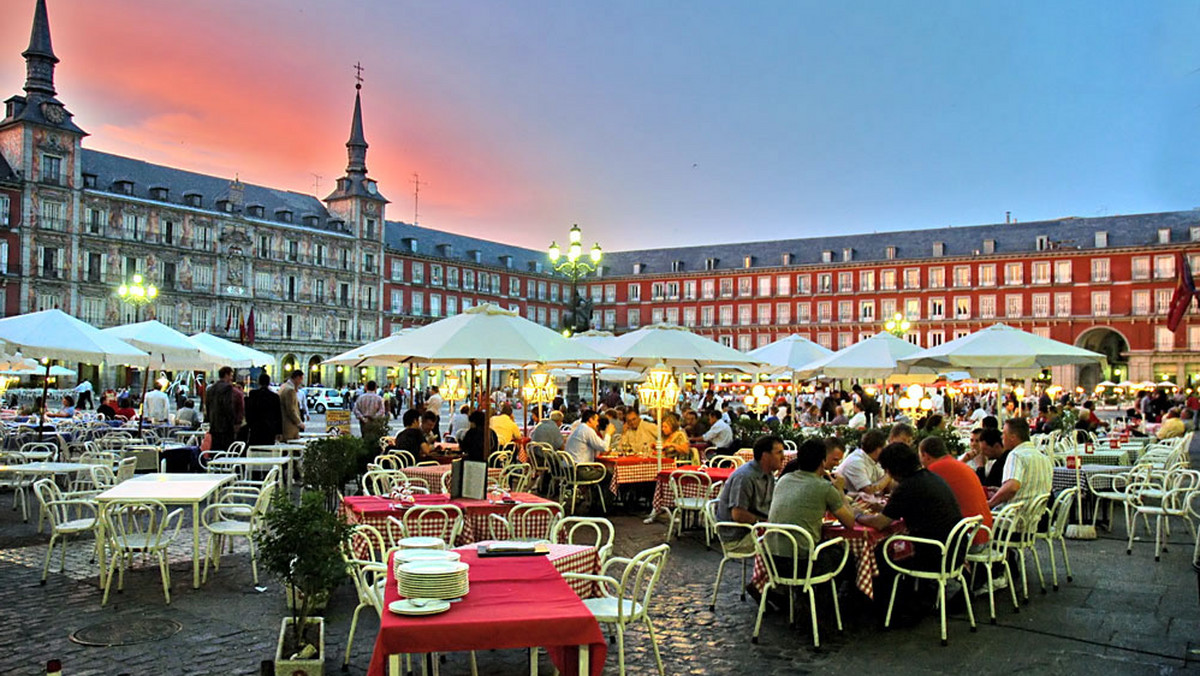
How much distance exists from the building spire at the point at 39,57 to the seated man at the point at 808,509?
42.8 meters

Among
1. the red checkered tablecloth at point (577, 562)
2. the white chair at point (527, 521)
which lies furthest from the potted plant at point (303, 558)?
the white chair at point (527, 521)

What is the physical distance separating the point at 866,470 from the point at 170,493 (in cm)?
516

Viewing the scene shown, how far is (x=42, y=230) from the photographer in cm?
3766

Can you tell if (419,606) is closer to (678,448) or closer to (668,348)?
(678,448)

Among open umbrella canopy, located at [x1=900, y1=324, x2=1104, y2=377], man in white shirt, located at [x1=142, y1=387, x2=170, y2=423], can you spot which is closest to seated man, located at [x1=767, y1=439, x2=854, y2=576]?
open umbrella canopy, located at [x1=900, y1=324, x2=1104, y2=377]

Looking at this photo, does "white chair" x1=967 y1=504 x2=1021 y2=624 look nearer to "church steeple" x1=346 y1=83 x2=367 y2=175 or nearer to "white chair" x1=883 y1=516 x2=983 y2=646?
"white chair" x1=883 y1=516 x2=983 y2=646

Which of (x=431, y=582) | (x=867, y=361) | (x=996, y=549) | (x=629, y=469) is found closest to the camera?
(x=431, y=582)

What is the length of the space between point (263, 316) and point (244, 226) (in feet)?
16.2

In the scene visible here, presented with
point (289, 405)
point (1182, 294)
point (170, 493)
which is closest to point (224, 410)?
point (289, 405)

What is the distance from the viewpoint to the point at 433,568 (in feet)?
11.2

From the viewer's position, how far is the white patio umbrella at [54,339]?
9781 mm

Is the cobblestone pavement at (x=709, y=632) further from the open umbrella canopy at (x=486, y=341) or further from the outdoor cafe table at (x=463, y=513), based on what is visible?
the open umbrella canopy at (x=486, y=341)

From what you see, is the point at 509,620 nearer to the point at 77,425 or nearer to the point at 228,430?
the point at 228,430

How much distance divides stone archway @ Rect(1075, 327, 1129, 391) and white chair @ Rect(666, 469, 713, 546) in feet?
154
